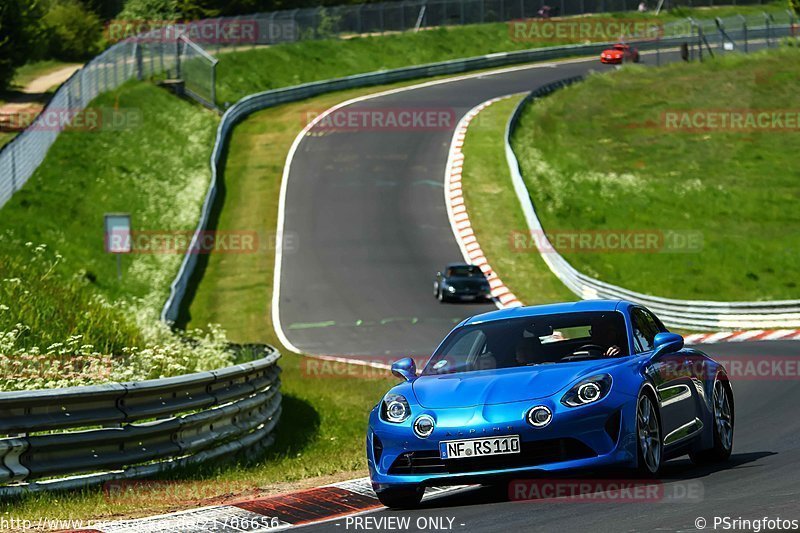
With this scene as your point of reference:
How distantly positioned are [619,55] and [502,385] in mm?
67308

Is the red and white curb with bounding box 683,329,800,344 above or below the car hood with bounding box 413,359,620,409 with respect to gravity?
below

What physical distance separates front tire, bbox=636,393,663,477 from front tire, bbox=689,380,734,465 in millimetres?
1289

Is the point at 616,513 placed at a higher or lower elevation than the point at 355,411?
higher

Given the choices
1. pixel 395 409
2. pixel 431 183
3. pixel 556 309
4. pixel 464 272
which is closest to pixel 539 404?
pixel 395 409

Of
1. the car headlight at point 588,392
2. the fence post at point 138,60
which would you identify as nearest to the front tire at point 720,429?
the car headlight at point 588,392

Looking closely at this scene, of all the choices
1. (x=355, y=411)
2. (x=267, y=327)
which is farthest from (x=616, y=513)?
(x=267, y=327)

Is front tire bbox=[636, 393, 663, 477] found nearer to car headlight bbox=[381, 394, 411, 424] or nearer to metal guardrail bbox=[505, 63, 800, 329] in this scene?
car headlight bbox=[381, 394, 411, 424]

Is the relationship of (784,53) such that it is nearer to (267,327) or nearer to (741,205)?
(741,205)

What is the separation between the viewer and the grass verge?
130 feet

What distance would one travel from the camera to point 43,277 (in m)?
17.6

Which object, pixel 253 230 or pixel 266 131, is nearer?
pixel 253 230

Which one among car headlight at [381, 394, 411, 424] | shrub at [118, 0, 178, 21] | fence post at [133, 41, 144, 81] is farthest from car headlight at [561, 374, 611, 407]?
shrub at [118, 0, 178, 21]

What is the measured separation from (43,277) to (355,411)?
15.3 ft

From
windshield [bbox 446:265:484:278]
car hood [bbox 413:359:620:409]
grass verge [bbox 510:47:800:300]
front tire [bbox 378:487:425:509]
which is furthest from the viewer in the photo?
grass verge [bbox 510:47:800:300]
